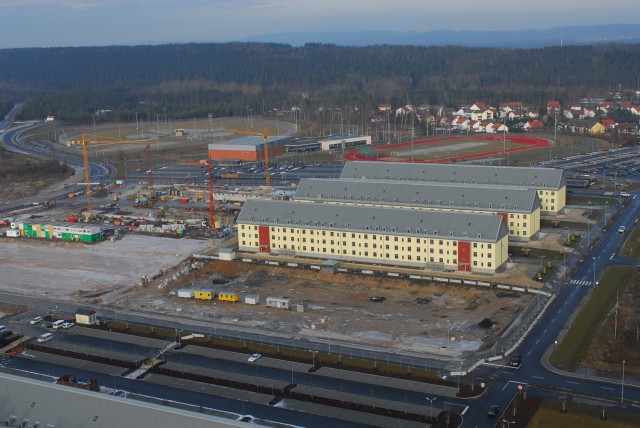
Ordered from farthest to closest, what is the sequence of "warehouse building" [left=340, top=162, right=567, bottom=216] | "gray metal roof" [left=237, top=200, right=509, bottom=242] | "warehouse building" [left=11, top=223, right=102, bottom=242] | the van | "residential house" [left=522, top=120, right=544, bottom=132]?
"residential house" [left=522, top=120, right=544, bottom=132]
"warehouse building" [left=340, top=162, right=567, bottom=216]
"warehouse building" [left=11, top=223, right=102, bottom=242]
"gray metal roof" [left=237, top=200, right=509, bottom=242]
the van

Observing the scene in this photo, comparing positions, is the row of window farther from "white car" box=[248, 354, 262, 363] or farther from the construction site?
"white car" box=[248, 354, 262, 363]

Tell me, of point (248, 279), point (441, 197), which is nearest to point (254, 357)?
point (248, 279)

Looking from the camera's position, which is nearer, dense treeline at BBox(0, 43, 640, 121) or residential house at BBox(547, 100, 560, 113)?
residential house at BBox(547, 100, 560, 113)

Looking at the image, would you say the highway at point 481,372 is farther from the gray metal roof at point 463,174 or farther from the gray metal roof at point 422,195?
the gray metal roof at point 463,174

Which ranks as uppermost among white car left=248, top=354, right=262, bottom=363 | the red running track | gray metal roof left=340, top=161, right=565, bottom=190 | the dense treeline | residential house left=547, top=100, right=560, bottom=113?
the dense treeline

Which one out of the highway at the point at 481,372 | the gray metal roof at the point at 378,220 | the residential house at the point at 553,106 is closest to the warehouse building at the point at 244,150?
the gray metal roof at the point at 378,220

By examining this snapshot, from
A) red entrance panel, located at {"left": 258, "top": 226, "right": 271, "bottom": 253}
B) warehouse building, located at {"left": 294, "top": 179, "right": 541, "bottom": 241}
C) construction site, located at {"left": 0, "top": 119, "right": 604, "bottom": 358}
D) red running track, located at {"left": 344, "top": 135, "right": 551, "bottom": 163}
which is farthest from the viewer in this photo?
red running track, located at {"left": 344, "top": 135, "right": 551, "bottom": 163}

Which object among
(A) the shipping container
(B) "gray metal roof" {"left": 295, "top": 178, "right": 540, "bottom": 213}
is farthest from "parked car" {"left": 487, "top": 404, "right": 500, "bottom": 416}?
(B) "gray metal roof" {"left": 295, "top": 178, "right": 540, "bottom": 213}
